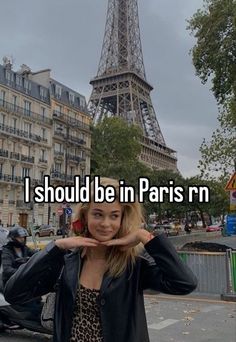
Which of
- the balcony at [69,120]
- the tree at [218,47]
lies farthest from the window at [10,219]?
the tree at [218,47]

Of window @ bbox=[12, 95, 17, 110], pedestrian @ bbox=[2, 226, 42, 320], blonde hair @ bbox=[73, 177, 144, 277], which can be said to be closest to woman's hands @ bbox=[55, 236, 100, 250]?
blonde hair @ bbox=[73, 177, 144, 277]

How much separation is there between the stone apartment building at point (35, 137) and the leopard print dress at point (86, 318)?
43388mm

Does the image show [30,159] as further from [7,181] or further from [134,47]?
[134,47]

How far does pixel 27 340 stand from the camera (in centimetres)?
602

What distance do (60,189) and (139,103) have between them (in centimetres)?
9037

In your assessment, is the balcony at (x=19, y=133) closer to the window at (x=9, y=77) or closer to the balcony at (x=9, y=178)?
the balcony at (x=9, y=178)

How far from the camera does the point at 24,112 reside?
52.0m

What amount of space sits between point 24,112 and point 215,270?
45.4 metres

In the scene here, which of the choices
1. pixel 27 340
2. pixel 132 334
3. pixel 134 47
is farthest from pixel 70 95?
A: pixel 132 334

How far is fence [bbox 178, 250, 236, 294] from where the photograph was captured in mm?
9180

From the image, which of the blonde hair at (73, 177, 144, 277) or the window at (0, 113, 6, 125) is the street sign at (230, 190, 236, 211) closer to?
the blonde hair at (73, 177, 144, 277)

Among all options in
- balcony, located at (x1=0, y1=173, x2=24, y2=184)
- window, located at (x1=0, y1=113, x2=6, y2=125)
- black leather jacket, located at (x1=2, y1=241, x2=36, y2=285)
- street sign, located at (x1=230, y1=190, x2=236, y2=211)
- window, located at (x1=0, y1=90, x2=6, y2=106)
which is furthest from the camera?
window, located at (x1=0, y1=113, x2=6, y2=125)

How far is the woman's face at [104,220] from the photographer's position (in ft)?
6.37

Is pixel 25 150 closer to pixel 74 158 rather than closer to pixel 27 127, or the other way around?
pixel 27 127
